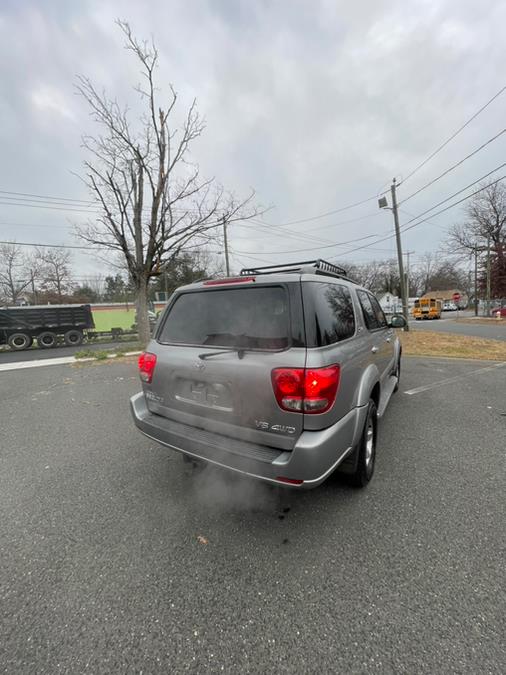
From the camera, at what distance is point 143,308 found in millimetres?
12195

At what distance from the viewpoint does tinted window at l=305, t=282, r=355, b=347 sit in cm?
200

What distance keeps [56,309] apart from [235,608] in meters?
20.6

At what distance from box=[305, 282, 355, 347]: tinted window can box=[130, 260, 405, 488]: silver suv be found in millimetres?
10

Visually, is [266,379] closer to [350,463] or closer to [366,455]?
[350,463]

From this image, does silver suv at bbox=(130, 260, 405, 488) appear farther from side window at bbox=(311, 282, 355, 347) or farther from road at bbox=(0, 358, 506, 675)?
road at bbox=(0, 358, 506, 675)

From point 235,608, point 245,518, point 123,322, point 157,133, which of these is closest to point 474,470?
point 245,518

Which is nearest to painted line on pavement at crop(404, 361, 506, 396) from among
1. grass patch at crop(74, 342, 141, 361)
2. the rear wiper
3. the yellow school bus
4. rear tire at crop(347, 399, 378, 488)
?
rear tire at crop(347, 399, 378, 488)

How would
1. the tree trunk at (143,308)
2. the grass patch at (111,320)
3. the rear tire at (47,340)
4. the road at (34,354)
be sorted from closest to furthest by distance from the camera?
the tree trunk at (143,308)
the road at (34,354)
the rear tire at (47,340)
the grass patch at (111,320)

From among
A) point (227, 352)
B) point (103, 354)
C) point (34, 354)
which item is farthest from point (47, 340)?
point (227, 352)

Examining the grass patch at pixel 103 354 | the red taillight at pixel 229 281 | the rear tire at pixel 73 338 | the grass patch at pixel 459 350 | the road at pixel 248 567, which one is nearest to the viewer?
the road at pixel 248 567

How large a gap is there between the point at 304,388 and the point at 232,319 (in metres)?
0.81

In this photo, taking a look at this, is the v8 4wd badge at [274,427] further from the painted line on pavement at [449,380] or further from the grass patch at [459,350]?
the grass patch at [459,350]

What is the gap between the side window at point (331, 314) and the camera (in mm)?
2033

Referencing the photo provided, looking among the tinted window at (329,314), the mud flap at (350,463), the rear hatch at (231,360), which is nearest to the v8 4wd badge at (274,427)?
the rear hatch at (231,360)
